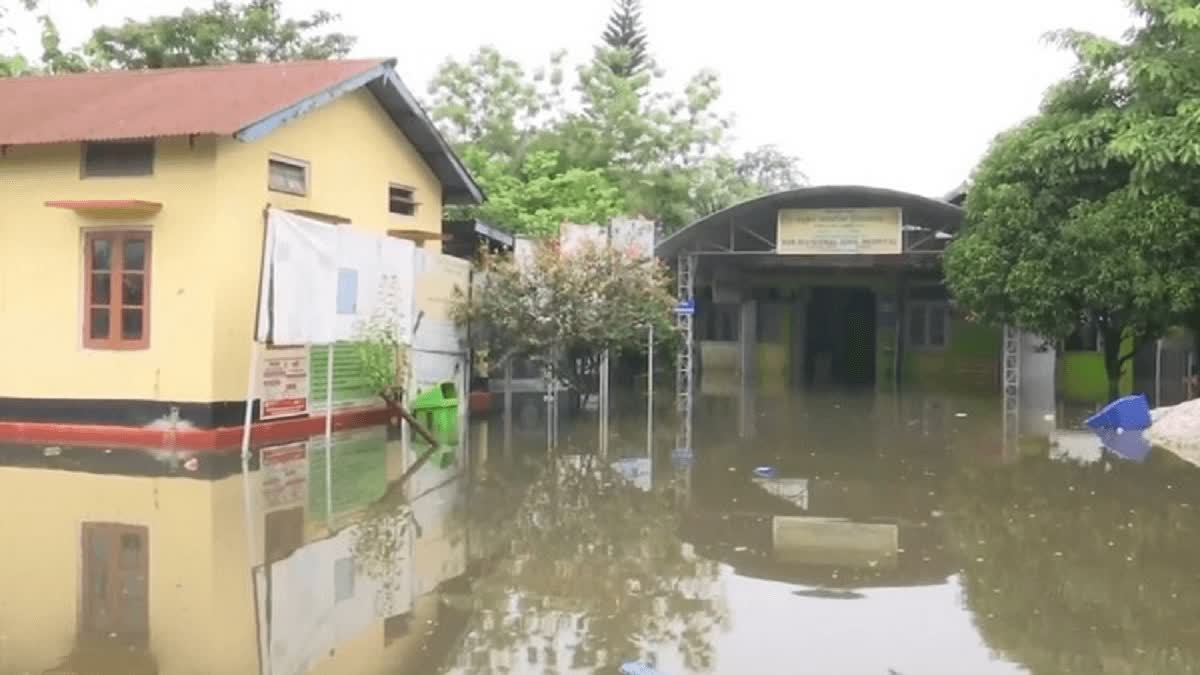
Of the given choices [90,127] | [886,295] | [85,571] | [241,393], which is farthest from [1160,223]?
[85,571]

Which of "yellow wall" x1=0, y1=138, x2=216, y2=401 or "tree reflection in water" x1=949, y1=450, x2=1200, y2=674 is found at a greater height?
"yellow wall" x1=0, y1=138, x2=216, y2=401

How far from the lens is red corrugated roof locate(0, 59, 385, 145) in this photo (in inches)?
516

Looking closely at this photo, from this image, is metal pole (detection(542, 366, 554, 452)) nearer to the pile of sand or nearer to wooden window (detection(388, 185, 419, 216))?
wooden window (detection(388, 185, 419, 216))

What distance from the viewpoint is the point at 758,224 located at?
81.1 feet

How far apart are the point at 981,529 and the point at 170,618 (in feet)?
19.4

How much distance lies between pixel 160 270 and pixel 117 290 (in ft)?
2.04

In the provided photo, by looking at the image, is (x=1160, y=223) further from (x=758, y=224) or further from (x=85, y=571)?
(x=85, y=571)

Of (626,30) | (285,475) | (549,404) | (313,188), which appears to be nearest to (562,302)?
(549,404)

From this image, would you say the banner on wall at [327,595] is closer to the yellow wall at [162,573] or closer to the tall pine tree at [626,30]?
the yellow wall at [162,573]

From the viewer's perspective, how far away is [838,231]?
2352 centimetres

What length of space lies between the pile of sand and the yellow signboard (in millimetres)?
7909

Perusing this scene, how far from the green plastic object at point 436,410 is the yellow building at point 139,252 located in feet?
9.72

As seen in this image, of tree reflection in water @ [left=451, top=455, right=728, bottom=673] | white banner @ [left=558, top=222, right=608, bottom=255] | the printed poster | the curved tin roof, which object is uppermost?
the curved tin roof

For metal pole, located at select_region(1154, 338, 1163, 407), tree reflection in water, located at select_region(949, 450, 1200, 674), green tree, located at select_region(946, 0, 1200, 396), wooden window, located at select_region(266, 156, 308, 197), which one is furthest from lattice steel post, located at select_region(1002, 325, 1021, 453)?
wooden window, located at select_region(266, 156, 308, 197)
